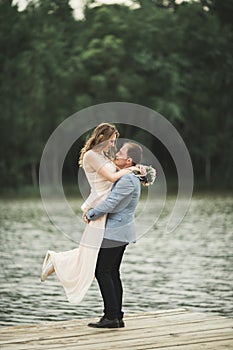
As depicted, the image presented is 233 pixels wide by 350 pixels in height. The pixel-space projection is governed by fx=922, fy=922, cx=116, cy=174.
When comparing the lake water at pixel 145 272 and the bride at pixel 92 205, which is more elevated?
the bride at pixel 92 205

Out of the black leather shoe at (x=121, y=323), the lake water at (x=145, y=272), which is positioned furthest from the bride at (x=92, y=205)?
the lake water at (x=145, y=272)

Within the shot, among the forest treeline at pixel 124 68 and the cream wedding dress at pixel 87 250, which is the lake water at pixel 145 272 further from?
the forest treeline at pixel 124 68

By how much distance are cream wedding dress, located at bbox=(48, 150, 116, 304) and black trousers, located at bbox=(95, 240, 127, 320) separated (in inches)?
1.6

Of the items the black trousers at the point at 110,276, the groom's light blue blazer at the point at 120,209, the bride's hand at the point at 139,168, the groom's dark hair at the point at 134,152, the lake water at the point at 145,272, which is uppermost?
the groom's dark hair at the point at 134,152

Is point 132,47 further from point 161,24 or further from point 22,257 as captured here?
point 22,257

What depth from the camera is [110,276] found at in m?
5.18

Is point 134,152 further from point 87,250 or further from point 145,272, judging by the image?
point 145,272

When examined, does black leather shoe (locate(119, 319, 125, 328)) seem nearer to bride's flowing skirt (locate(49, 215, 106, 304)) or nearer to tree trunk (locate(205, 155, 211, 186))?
bride's flowing skirt (locate(49, 215, 106, 304))

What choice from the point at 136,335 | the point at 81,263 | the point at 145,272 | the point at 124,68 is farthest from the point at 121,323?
the point at 124,68

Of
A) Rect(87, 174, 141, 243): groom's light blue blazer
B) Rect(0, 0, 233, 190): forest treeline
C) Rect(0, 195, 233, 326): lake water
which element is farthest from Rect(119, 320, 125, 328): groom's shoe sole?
Rect(0, 0, 233, 190): forest treeline

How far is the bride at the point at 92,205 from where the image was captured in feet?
16.8

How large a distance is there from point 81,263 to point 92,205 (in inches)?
13.1

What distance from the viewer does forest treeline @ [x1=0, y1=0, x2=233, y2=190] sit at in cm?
3534

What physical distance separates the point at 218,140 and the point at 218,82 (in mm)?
2330
